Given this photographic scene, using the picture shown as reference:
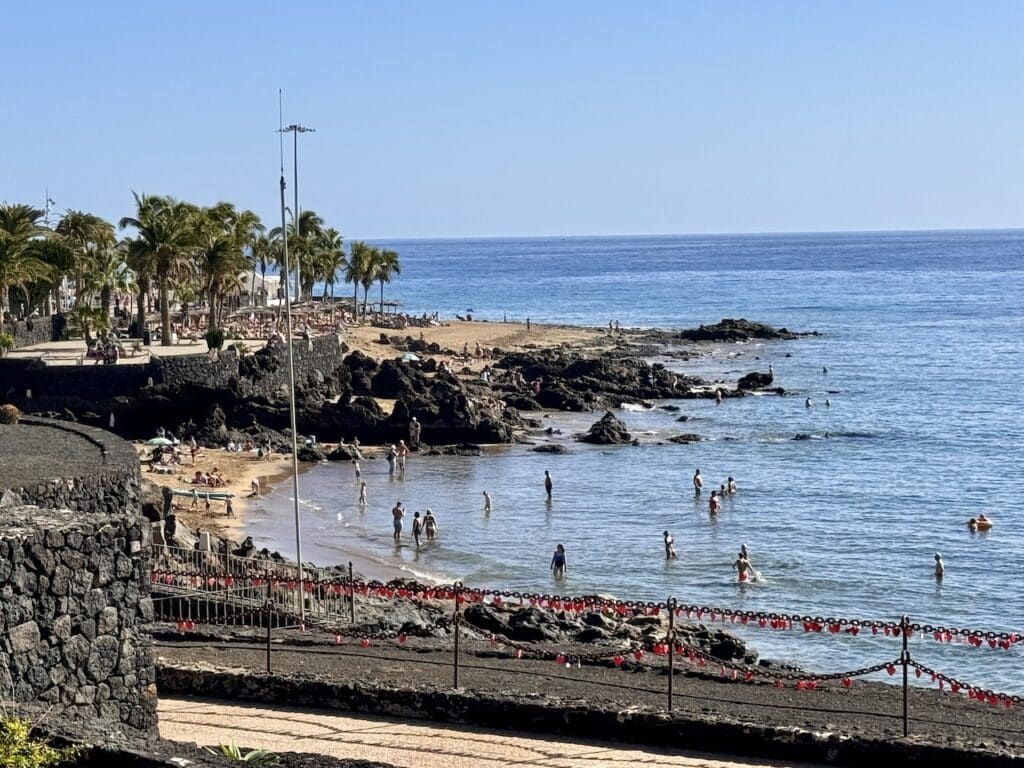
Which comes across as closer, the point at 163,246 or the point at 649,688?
the point at 649,688

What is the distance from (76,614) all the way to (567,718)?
5.55 m

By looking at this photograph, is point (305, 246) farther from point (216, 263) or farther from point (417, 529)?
point (417, 529)

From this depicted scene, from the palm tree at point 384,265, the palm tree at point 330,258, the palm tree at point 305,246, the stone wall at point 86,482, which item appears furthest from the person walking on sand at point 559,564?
the palm tree at point 384,265

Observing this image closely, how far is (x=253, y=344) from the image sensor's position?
6334cm

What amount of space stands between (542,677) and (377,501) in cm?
2740

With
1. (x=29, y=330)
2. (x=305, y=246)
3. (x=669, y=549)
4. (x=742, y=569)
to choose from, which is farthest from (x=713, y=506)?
(x=305, y=246)

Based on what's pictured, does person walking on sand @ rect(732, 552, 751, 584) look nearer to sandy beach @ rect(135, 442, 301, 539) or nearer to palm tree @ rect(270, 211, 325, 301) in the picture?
sandy beach @ rect(135, 442, 301, 539)

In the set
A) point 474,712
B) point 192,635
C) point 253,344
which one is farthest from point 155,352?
point 474,712

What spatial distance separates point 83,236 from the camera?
238 feet

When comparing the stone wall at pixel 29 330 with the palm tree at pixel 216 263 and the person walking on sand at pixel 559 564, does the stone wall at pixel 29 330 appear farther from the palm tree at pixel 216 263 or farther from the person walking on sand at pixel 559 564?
the person walking on sand at pixel 559 564

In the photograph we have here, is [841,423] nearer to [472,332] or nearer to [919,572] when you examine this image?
[919,572]

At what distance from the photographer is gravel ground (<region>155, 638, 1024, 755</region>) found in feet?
51.4

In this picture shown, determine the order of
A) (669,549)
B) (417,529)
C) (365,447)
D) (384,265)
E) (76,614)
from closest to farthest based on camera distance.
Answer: (76,614), (669,549), (417,529), (365,447), (384,265)

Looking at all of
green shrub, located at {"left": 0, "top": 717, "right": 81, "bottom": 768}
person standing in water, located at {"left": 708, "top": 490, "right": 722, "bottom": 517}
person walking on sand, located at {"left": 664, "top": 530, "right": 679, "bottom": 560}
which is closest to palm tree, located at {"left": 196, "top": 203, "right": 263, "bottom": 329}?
person standing in water, located at {"left": 708, "top": 490, "right": 722, "bottom": 517}
